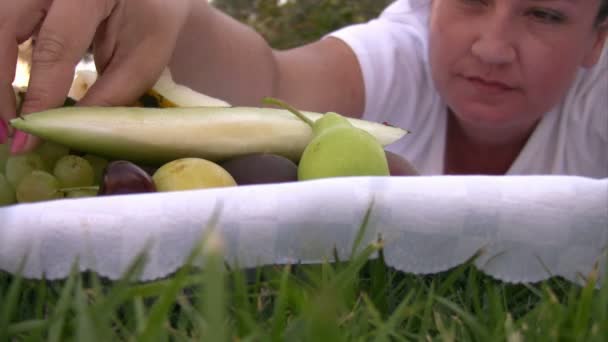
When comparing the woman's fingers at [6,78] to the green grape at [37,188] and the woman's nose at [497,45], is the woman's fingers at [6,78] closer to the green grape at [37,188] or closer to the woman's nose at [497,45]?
the green grape at [37,188]

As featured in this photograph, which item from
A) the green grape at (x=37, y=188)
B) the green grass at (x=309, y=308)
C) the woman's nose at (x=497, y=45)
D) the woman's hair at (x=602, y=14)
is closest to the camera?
the green grass at (x=309, y=308)

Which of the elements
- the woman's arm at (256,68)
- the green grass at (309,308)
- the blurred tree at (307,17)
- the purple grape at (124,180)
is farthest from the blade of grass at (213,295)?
the blurred tree at (307,17)

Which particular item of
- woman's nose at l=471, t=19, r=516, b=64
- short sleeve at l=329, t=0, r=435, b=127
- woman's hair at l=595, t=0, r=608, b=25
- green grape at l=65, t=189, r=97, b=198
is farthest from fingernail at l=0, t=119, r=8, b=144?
woman's hair at l=595, t=0, r=608, b=25

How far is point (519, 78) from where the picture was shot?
1523 millimetres

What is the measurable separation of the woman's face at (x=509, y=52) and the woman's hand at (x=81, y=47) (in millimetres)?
781

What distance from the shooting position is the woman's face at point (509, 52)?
1.49m

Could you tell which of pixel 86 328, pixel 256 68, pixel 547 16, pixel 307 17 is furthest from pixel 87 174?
pixel 307 17

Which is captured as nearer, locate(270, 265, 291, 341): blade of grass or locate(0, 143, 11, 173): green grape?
locate(270, 265, 291, 341): blade of grass

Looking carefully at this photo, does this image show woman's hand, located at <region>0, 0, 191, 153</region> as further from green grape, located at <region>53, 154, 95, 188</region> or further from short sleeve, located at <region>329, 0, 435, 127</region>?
short sleeve, located at <region>329, 0, 435, 127</region>

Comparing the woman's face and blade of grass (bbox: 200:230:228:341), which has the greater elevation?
→ blade of grass (bbox: 200:230:228:341)

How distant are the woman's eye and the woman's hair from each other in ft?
0.41

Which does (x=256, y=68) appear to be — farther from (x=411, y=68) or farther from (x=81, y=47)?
(x=81, y=47)

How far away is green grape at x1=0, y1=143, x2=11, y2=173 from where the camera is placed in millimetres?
796

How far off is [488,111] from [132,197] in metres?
1.10
